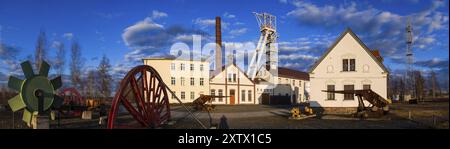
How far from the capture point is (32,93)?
13.4 metres

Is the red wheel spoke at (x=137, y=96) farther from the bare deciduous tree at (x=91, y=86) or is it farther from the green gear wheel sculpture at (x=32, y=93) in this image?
the bare deciduous tree at (x=91, y=86)

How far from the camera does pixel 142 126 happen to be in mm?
13188

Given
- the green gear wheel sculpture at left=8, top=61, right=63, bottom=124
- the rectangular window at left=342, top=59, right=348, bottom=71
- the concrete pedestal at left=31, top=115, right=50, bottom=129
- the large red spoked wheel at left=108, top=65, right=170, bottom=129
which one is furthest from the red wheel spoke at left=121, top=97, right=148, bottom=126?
the rectangular window at left=342, top=59, right=348, bottom=71

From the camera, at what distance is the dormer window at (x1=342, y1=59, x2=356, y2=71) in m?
27.9

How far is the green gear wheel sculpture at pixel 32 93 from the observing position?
13.0 m

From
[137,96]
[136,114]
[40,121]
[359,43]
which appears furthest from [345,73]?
[40,121]

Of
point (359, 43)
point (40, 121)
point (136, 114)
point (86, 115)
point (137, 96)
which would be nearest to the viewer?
point (137, 96)

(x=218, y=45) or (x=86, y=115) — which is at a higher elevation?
(x=218, y=45)

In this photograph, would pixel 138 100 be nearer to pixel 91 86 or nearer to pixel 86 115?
pixel 86 115

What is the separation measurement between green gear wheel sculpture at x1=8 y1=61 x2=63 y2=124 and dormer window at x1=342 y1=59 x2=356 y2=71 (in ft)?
70.0

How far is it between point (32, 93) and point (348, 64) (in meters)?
22.5

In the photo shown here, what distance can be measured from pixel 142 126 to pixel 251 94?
4226cm

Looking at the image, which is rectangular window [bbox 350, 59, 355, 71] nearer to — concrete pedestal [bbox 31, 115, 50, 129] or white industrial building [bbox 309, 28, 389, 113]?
white industrial building [bbox 309, 28, 389, 113]
